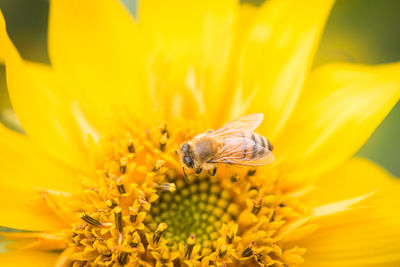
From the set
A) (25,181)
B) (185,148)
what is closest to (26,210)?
(25,181)

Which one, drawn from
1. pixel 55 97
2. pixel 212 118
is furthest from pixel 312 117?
pixel 55 97

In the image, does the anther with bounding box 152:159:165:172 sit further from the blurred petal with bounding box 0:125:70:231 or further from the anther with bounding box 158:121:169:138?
the blurred petal with bounding box 0:125:70:231

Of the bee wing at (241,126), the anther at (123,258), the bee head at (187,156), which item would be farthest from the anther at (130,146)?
the anther at (123,258)

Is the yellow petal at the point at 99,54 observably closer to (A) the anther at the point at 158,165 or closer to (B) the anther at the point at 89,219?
(A) the anther at the point at 158,165

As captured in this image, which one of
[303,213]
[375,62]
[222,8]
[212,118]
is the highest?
[375,62]

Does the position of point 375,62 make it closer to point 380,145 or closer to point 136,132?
point 380,145

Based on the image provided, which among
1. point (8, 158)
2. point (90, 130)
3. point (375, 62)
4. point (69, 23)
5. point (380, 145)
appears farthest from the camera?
point (375, 62)

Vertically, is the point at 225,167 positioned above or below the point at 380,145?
below
